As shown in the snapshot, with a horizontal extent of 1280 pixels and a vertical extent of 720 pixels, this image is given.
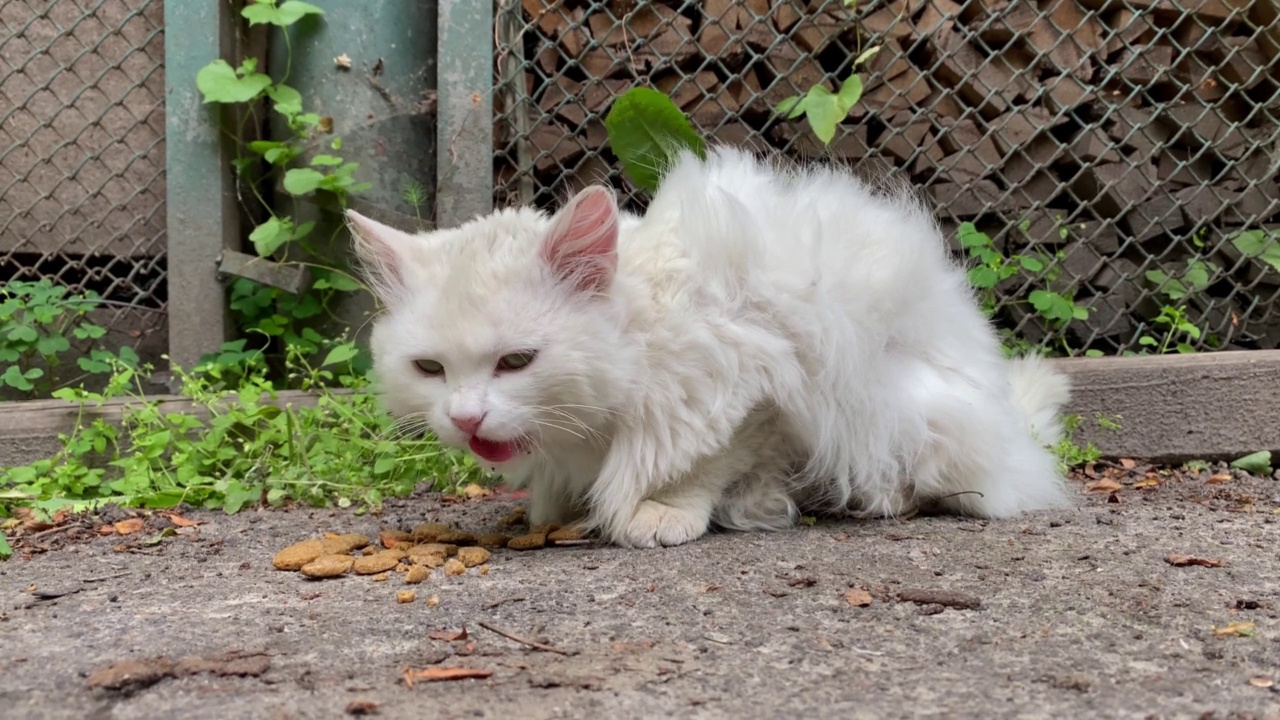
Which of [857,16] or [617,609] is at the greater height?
[857,16]

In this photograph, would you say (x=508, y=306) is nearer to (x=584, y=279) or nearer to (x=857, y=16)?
(x=584, y=279)

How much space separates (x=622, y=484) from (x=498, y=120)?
208 cm

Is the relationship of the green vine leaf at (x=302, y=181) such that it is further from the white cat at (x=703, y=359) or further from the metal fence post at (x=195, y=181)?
the white cat at (x=703, y=359)

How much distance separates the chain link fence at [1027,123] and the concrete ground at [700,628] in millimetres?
1836

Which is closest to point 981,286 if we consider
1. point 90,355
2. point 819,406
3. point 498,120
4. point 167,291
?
point 819,406

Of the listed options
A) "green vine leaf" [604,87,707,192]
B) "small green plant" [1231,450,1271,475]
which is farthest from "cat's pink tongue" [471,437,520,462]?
"small green plant" [1231,450,1271,475]

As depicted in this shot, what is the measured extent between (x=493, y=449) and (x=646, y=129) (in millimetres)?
1620

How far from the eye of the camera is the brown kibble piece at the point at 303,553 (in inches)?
86.4

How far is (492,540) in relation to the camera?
240cm

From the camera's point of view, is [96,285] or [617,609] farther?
[96,285]

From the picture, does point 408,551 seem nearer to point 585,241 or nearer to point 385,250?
point 385,250

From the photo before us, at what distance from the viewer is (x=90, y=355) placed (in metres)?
4.02

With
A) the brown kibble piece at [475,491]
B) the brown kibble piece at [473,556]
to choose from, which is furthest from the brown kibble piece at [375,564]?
the brown kibble piece at [475,491]

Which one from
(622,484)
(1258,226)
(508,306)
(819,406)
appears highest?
(1258,226)
